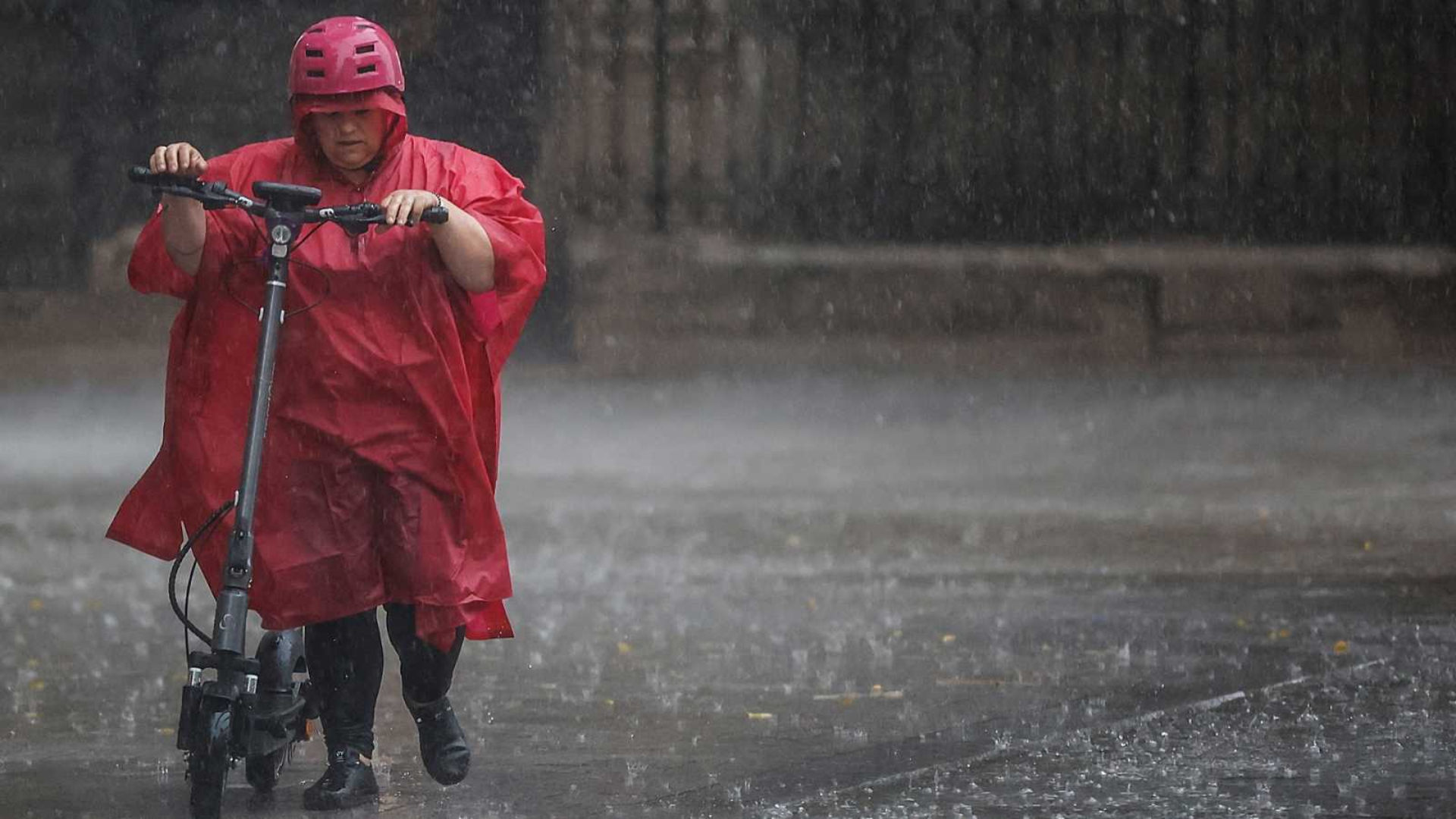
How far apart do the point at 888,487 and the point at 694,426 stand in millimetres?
2118

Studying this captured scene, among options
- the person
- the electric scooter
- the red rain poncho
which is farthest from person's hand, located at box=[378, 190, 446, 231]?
the red rain poncho

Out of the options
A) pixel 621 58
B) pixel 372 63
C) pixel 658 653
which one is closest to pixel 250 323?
pixel 372 63

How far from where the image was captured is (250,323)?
512 centimetres

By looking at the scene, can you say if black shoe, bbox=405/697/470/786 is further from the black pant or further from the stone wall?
the stone wall

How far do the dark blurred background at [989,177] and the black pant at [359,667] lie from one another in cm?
982

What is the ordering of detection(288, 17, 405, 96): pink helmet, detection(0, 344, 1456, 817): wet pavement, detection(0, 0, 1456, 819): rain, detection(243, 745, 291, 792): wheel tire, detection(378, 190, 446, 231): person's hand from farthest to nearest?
detection(0, 0, 1456, 819): rain
detection(0, 344, 1456, 817): wet pavement
detection(243, 745, 291, 792): wheel tire
detection(288, 17, 405, 96): pink helmet
detection(378, 190, 446, 231): person's hand

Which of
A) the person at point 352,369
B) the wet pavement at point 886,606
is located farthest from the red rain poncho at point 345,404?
the wet pavement at point 886,606

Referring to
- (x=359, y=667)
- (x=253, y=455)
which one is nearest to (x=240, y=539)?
(x=253, y=455)

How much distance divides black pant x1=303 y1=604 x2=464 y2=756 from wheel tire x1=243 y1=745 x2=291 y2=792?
0.11 m

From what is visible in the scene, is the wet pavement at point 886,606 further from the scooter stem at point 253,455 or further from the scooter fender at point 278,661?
the scooter stem at point 253,455

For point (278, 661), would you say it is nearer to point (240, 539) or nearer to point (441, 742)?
point (441, 742)

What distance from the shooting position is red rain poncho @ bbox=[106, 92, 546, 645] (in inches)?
199

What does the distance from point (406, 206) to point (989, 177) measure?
11.1 meters

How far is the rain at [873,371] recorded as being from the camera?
6816 millimetres
